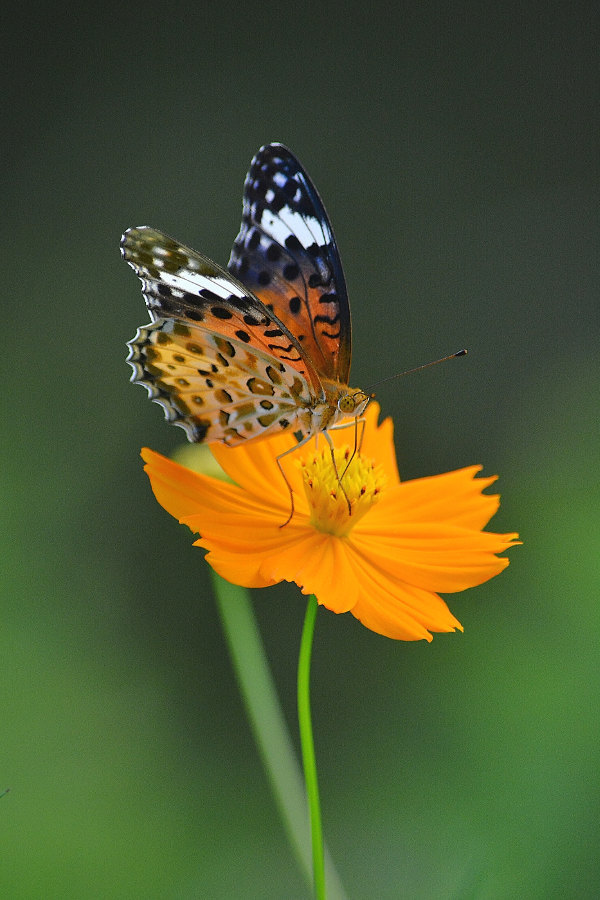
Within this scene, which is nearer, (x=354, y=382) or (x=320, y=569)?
(x=320, y=569)

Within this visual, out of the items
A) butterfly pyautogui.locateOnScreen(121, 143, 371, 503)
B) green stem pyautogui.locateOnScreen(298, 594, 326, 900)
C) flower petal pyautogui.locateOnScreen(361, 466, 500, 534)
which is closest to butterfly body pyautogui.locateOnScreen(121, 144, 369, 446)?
butterfly pyautogui.locateOnScreen(121, 143, 371, 503)

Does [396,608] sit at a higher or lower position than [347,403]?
lower

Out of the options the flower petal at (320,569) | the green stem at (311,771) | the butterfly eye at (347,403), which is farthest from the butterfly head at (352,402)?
the green stem at (311,771)

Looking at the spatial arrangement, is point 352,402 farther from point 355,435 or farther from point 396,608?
point 396,608

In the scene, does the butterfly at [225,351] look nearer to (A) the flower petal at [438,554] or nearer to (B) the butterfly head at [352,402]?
(B) the butterfly head at [352,402]

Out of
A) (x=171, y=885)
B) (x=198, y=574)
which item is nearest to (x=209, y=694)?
(x=198, y=574)

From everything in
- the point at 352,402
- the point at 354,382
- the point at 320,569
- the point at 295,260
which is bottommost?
the point at 354,382

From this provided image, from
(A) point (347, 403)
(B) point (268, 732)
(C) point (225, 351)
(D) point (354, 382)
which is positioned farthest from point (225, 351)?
(D) point (354, 382)

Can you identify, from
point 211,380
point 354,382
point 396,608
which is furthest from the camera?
point 354,382
